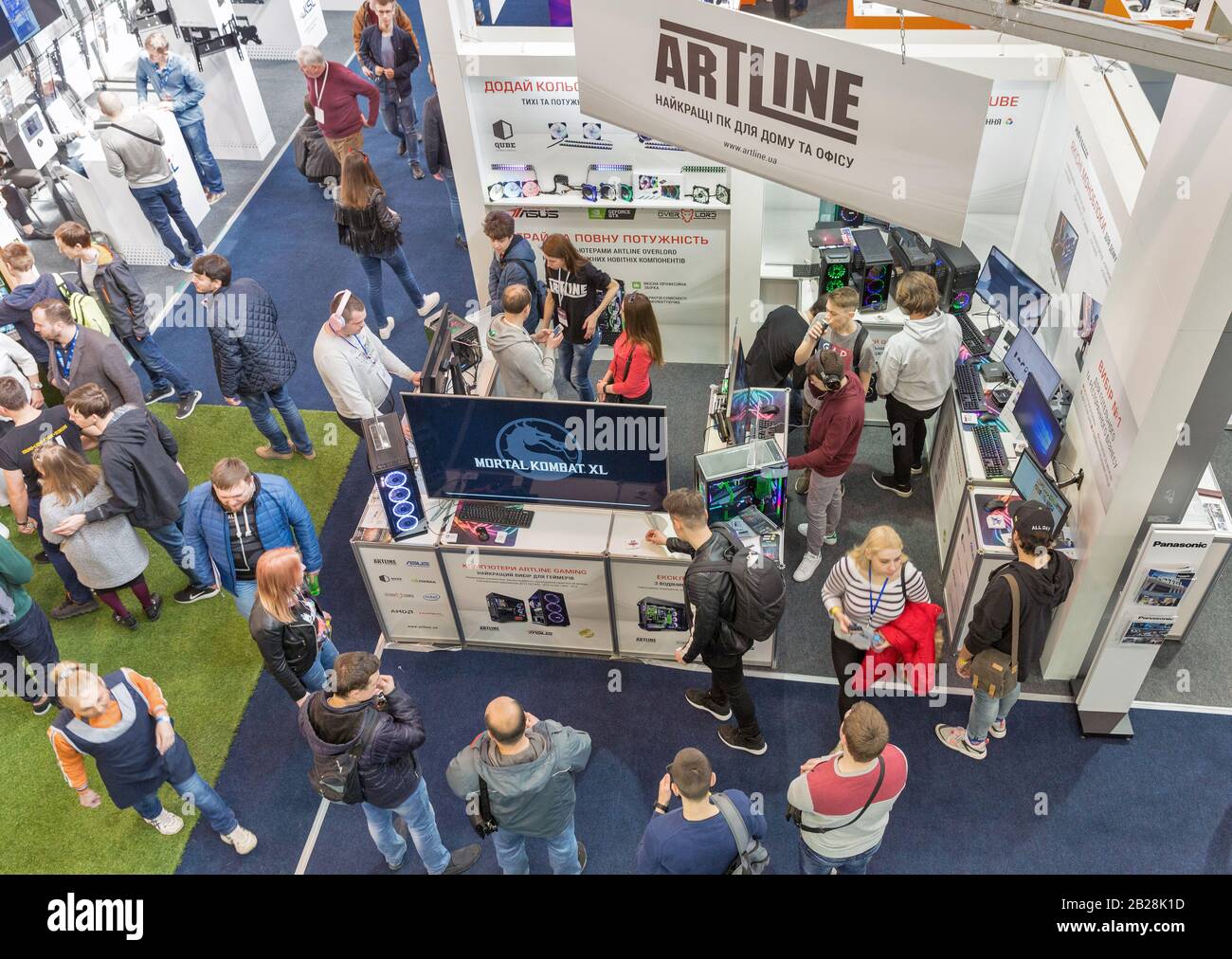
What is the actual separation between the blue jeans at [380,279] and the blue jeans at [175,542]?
2.37m

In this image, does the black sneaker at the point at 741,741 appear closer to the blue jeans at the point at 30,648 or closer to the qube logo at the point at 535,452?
the qube logo at the point at 535,452

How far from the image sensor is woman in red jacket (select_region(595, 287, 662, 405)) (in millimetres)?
5512

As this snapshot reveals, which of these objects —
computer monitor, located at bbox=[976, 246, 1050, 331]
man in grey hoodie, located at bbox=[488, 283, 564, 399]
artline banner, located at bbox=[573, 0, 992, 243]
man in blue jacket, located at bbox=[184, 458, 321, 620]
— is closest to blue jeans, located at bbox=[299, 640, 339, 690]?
man in blue jacket, located at bbox=[184, 458, 321, 620]

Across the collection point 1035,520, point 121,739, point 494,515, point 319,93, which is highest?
point 319,93

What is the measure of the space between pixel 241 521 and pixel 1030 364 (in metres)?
4.12

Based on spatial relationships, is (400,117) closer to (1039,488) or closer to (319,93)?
(319,93)

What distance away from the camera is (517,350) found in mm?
5648

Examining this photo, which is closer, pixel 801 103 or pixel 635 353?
pixel 801 103

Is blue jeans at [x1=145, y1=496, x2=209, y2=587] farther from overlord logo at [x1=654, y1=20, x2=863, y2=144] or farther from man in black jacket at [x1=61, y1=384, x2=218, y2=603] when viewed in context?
overlord logo at [x1=654, y1=20, x2=863, y2=144]

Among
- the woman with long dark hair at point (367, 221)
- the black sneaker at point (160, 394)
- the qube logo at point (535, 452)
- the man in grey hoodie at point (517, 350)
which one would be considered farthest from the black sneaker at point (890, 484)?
the black sneaker at point (160, 394)

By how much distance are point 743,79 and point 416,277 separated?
17.2 ft

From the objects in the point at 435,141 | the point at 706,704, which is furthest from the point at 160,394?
the point at 706,704

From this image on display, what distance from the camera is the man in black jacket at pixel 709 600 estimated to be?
4254mm

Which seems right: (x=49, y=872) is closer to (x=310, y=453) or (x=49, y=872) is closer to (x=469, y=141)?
(x=310, y=453)
